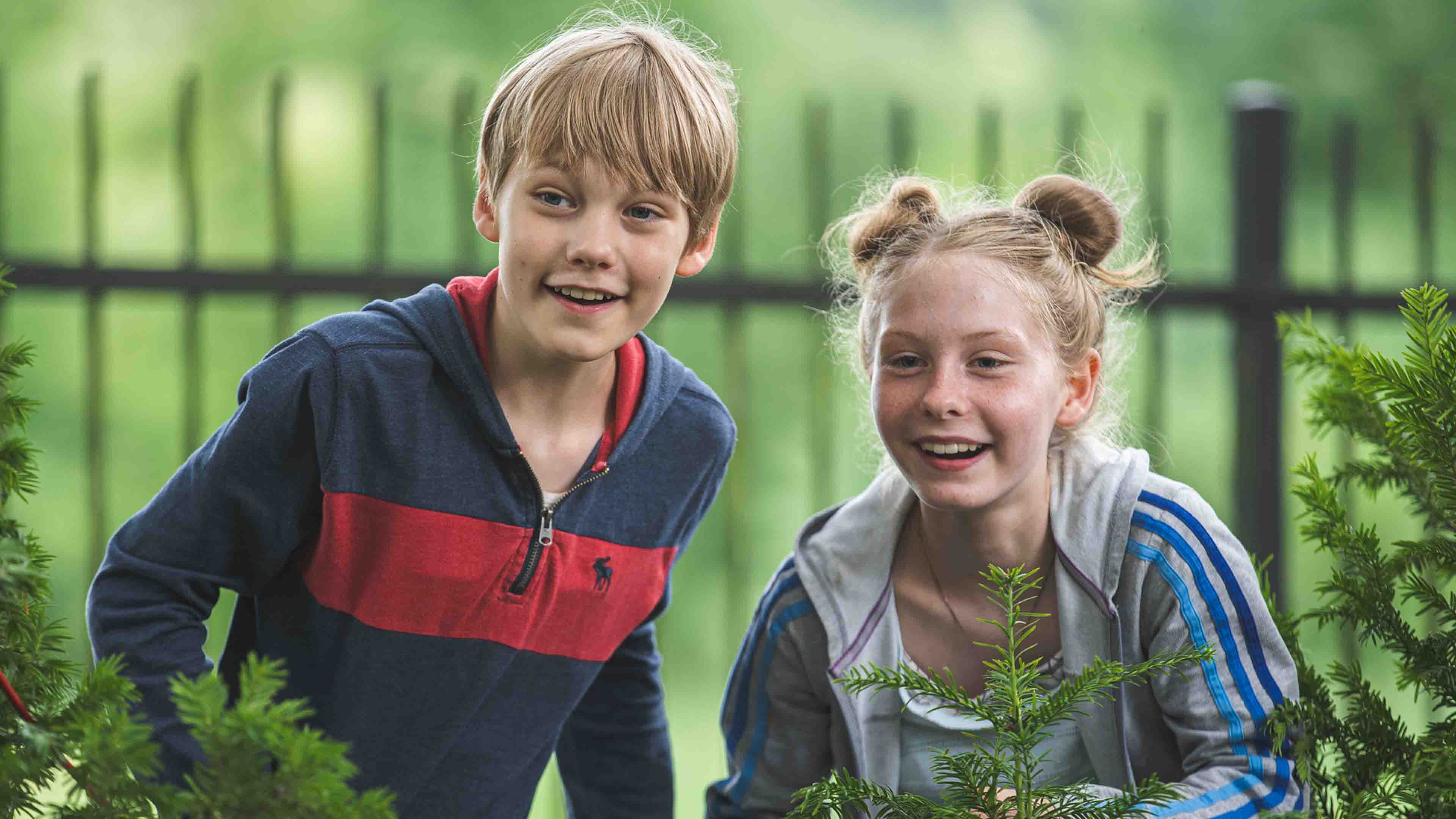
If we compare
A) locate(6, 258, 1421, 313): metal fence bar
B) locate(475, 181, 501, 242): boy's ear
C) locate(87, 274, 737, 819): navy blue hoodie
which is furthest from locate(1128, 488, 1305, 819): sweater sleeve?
locate(6, 258, 1421, 313): metal fence bar

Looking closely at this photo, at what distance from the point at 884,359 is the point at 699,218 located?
31 centimetres

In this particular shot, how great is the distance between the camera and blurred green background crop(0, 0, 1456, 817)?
8.70 m

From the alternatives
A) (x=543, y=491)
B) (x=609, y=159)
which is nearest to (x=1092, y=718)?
(x=543, y=491)

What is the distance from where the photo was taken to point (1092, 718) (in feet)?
5.16

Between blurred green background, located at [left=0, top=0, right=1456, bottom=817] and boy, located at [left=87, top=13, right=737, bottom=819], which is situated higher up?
blurred green background, located at [left=0, top=0, right=1456, bottom=817]

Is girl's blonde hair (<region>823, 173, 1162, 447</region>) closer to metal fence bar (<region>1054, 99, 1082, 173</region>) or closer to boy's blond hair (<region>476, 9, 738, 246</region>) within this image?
boy's blond hair (<region>476, 9, 738, 246</region>)

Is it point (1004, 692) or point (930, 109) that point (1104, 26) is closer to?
point (930, 109)

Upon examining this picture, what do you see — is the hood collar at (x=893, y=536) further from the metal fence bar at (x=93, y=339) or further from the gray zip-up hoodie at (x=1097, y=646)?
the metal fence bar at (x=93, y=339)

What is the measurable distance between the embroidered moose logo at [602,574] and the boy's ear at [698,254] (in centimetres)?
40

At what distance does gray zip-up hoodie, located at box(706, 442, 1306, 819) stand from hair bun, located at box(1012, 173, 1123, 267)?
0.92ft

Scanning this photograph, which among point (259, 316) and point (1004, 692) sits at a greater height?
point (259, 316)

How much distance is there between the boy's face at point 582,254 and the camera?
1542 millimetres

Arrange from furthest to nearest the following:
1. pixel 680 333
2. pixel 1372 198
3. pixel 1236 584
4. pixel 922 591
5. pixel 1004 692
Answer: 1. pixel 1372 198
2. pixel 680 333
3. pixel 922 591
4. pixel 1236 584
5. pixel 1004 692

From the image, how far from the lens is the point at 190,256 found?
3086 millimetres
